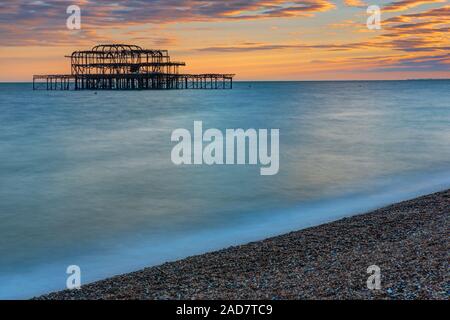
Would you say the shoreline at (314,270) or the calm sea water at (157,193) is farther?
the calm sea water at (157,193)

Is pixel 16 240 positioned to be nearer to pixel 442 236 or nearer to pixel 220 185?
pixel 220 185

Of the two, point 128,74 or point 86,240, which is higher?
point 128,74

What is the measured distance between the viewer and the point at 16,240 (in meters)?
12.2

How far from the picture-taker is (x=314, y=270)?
789cm

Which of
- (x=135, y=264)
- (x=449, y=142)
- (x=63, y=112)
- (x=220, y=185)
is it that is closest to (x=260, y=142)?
(x=449, y=142)

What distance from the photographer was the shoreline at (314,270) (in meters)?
6.77

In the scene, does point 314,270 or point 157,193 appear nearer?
point 314,270

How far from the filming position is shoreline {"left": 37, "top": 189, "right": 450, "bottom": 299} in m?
6.77

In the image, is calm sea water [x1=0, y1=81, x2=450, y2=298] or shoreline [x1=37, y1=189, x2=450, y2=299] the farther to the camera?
calm sea water [x1=0, y1=81, x2=450, y2=298]

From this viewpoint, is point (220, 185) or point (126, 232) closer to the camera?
point (126, 232)

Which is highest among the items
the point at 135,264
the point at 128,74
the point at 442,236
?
the point at 128,74

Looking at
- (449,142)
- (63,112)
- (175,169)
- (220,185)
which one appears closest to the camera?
(220,185)
